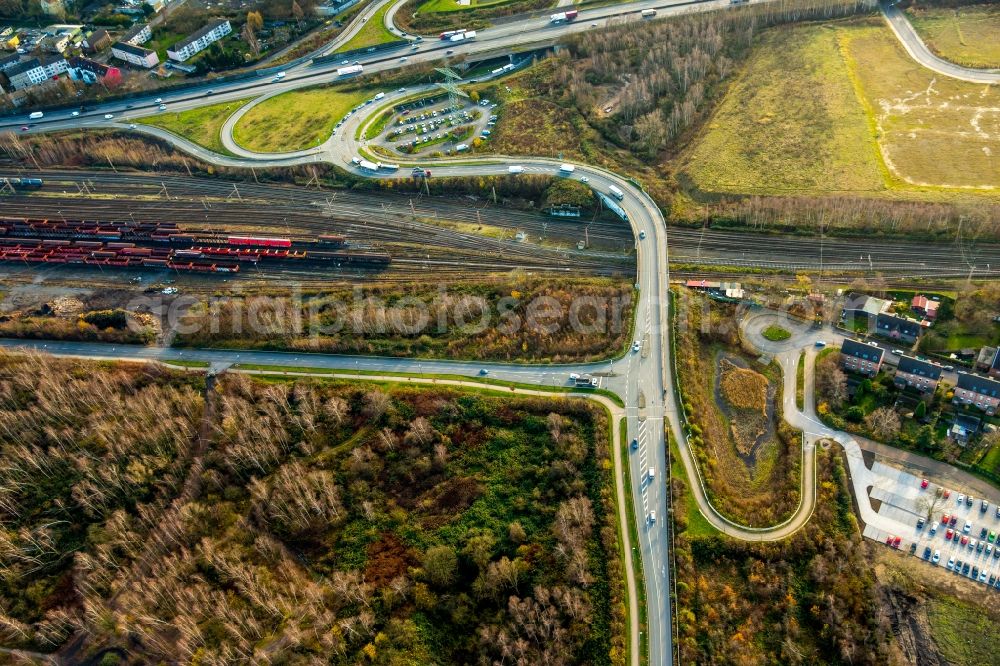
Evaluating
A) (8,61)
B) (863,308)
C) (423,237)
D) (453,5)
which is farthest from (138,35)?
(863,308)

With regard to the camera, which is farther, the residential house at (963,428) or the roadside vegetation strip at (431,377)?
the roadside vegetation strip at (431,377)

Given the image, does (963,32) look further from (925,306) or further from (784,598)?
(784,598)

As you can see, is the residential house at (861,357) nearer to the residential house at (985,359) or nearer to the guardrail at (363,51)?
the residential house at (985,359)

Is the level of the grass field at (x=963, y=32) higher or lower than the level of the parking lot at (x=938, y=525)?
higher

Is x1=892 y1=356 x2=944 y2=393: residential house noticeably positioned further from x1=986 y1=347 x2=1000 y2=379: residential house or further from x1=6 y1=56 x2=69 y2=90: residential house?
x1=6 y1=56 x2=69 y2=90: residential house

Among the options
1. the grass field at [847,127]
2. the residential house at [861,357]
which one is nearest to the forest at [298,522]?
the residential house at [861,357]

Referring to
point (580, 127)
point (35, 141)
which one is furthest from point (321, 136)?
point (35, 141)
